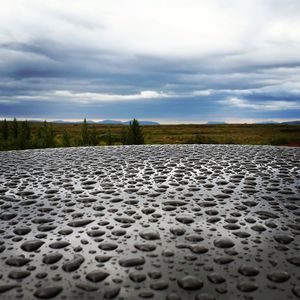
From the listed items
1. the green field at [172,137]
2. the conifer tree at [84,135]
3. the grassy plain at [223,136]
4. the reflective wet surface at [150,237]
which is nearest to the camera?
the reflective wet surface at [150,237]

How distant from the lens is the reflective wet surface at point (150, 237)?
115 centimetres

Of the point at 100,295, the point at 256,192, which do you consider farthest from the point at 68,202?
the point at 256,192

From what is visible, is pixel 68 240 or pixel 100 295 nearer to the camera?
pixel 100 295

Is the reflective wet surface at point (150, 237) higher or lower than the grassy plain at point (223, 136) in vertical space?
higher

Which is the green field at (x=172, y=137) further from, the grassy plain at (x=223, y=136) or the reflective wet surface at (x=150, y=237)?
the reflective wet surface at (x=150, y=237)

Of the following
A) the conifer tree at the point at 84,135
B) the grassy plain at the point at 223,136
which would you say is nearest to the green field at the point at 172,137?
the grassy plain at the point at 223,136

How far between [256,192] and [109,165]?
6.48 feet

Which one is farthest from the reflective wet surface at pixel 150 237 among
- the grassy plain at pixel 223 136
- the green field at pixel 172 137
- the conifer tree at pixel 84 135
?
the conifer tree at pixel 84 135

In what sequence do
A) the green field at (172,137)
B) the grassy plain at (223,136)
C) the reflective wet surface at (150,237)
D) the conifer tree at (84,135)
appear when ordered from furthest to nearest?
the grassy plain at (223,136), the green field at (172,137), the conifer tree at (84,135), the reflective wet surface at (150,237)

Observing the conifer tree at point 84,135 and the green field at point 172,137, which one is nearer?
the conifer tree at point 84,135

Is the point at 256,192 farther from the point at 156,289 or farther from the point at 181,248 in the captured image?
the point at 156,289

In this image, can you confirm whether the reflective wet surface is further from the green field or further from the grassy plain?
the grassy plain

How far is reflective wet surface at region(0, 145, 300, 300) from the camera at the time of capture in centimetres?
115

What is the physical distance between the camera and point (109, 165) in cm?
390
